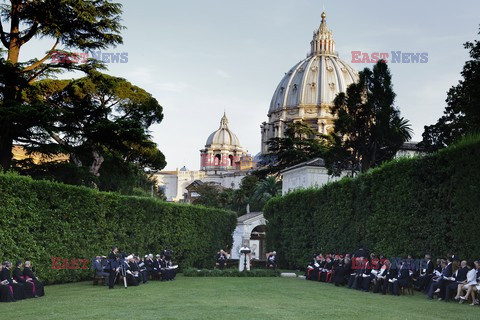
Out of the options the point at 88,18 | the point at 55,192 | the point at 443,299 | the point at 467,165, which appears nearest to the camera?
the point at 443,299

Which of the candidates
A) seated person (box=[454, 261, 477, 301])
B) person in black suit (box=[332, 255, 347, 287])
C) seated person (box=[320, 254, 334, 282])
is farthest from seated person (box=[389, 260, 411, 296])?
seated person (box=[320, 254, 334, 282])

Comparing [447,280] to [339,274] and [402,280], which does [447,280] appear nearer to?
[402,280]

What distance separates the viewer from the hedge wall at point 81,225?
63.4 ft

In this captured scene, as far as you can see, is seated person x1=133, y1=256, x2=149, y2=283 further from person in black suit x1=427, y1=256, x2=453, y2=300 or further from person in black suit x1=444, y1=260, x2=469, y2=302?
A: person in black suit x1=444, y1=260, x2=469, y2=302

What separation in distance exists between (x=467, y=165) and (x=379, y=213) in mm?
5689

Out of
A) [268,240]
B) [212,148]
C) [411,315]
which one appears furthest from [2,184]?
[212,148]

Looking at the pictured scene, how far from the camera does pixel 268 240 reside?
37.9m

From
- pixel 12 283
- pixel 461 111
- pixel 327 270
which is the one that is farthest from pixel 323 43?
pixel 12 283

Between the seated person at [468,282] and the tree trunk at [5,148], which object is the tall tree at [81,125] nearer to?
the tree trunk at [5,148]

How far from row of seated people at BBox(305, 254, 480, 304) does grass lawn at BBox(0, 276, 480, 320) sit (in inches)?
23.8

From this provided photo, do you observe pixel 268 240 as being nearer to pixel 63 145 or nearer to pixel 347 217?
pixel 347 217

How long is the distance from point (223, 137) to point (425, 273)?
5700 inches

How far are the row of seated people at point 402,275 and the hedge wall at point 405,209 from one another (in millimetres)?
641

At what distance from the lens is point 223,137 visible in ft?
533
